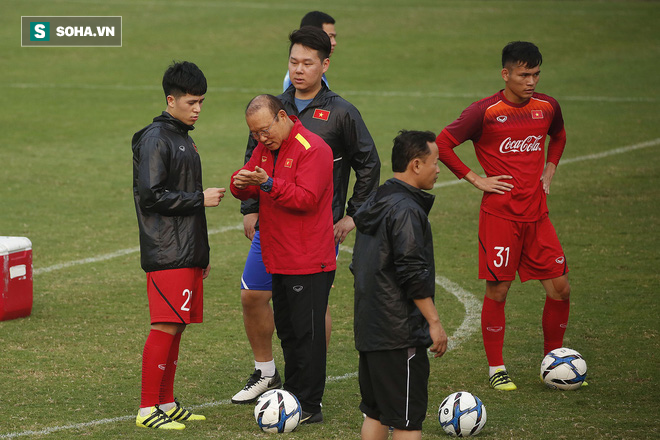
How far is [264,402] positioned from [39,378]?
198cm

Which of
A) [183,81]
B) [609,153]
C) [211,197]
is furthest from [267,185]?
[609,153]

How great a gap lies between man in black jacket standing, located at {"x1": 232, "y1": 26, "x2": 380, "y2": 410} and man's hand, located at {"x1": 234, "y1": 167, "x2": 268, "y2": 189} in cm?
95

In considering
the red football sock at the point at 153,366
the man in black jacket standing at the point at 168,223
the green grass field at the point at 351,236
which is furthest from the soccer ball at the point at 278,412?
the red football sock at the point at 153,366

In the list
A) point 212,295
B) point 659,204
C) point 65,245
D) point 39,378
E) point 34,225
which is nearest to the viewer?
point 39,378

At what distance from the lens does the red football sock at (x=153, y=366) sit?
6000 mm

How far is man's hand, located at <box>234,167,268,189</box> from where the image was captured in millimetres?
5683

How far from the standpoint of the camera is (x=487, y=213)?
729 cm

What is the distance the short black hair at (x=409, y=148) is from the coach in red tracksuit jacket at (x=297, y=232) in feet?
2.91

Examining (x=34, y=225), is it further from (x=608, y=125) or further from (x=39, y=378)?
(x=608, y=125)

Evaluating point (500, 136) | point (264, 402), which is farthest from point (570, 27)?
point (264, 402)

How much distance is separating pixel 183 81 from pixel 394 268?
6.38 ft

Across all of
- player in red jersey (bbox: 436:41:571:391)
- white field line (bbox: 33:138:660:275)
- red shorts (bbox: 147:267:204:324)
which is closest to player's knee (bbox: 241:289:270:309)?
red shorts (bbox: 147:267:204:324)

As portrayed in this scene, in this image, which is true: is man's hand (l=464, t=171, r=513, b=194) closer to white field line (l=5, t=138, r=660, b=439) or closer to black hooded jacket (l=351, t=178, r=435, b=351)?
white field line (l=5, t=138, r=660, b=439)

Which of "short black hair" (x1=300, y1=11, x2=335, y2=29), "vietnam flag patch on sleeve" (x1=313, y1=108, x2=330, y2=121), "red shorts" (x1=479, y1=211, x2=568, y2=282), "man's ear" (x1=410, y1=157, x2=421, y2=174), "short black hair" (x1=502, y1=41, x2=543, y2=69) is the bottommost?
"red shorts" (x1=479, y1=211, x2=568, y2=282)
